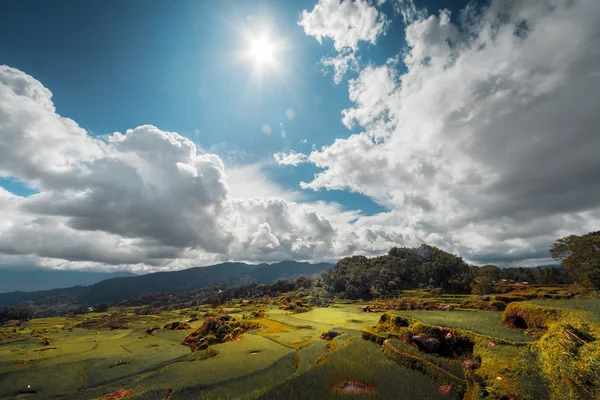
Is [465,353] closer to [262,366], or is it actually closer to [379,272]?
[262,366]

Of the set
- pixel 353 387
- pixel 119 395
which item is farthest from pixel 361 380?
pixel 119 395

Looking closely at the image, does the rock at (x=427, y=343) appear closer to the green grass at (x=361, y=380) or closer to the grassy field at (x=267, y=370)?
the grassy field at (x=267, y=370)

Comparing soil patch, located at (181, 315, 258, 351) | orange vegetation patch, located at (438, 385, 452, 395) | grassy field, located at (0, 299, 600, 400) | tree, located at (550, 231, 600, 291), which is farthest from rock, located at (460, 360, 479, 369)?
tree, located at (550, 231, 600, 291)

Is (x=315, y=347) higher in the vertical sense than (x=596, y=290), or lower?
lower

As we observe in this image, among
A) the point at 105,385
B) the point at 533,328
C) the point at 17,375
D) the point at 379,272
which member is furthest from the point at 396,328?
the point at 379,272

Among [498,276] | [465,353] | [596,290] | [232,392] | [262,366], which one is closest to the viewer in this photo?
[232,392]

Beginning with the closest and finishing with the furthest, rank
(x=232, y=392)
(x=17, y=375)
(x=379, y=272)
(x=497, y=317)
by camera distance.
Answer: (x=232, y=392) → (x=497, y=317) → (x=17, y=375) → (x=379, y=272)
